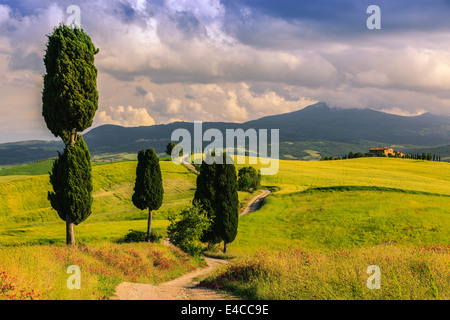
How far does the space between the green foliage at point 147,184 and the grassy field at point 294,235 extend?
326 centimetres

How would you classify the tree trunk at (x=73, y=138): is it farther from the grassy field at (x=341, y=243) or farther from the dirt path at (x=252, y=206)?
the dirt path at (x=252, y=206)

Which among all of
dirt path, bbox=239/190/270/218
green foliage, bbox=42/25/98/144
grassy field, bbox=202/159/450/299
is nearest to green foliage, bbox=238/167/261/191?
dirt path, bbox=239/190/270/218

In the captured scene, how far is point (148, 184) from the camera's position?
48.9m

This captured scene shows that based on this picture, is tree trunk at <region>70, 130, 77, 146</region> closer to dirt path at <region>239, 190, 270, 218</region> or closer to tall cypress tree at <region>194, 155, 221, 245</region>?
tall cypress tree at <region>194, 155, 221, 245</region>

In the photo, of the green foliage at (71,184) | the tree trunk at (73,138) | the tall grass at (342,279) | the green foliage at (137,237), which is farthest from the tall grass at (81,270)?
the green foliage at (137,237)

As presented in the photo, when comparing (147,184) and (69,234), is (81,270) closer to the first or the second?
(69,234)

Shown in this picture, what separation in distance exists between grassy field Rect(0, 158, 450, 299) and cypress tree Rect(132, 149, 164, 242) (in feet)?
10.5

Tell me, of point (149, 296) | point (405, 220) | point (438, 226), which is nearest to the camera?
point (149, 296)

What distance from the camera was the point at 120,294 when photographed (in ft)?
51.9

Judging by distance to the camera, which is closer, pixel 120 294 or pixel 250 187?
pixel 120 294

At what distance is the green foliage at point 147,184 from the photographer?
48562 millimetres
